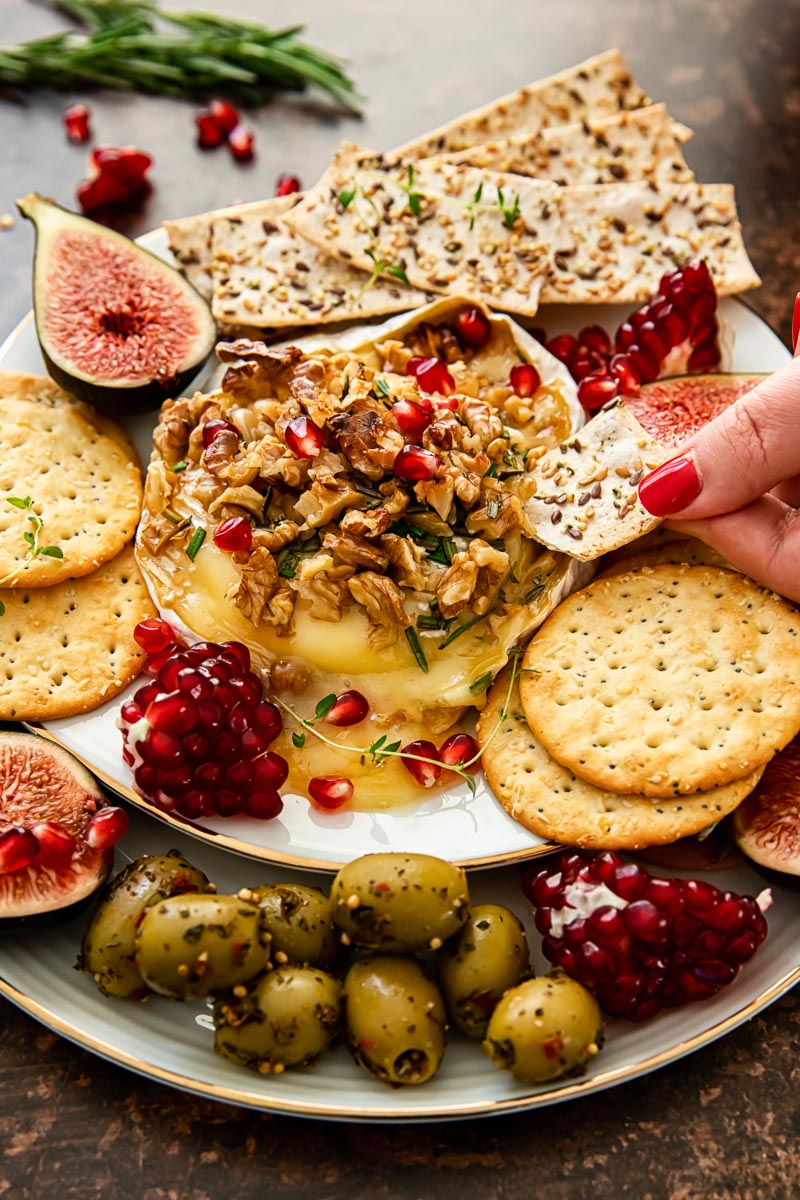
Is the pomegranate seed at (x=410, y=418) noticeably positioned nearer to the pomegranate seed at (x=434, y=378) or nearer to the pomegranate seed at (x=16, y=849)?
the pomegranate seed at (x=434, y=378)

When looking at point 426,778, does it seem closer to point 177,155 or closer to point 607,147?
point 607,147

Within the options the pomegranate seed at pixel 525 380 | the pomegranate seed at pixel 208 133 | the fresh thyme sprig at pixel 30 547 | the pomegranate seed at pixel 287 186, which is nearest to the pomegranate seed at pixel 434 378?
the pomegranate seed at pixel 525 380

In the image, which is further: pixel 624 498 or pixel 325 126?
pixel 325 126

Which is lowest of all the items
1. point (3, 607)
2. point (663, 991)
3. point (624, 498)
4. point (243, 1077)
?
point (243, 1077)

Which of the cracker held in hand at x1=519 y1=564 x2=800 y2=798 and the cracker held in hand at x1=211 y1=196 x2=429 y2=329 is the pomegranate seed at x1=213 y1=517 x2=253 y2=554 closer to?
the cracker held in hand at x1=519 y1=564 x2=800 y2=798

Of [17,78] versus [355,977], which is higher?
[17,78]

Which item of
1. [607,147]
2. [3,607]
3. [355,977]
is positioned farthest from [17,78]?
[355,977]
